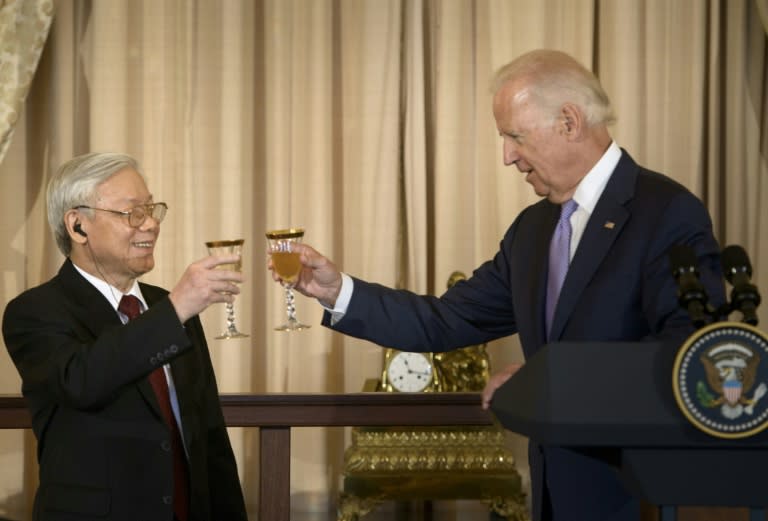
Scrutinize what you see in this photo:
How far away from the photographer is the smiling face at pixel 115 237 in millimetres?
2674

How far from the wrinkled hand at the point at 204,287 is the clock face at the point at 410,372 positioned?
242cm

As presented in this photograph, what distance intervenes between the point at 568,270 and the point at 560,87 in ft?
1.37

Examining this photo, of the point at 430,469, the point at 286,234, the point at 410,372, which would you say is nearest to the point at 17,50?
the point at 410,372

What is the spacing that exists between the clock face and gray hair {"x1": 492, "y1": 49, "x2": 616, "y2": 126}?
7.85 ft

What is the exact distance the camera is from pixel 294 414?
10.6 feet

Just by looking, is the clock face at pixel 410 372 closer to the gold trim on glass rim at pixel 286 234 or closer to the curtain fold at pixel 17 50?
the curtain fold at pixel 17 50

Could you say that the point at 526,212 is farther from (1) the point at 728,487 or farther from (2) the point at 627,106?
(2) the point at 627,106

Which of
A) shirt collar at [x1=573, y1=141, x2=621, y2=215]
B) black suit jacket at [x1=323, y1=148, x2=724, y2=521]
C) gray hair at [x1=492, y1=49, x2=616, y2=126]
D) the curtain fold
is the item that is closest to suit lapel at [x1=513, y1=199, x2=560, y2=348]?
black suit jacket at [x1=323, y1=148, x2=724, y2=521]

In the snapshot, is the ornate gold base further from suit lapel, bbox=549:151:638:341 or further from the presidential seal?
the presidential seal

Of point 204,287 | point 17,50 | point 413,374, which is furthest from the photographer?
point 17,50

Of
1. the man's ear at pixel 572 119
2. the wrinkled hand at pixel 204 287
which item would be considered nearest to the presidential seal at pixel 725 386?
the man's ear at pixel 572 119

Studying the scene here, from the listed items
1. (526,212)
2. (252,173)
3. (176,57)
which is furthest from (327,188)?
(526,212)

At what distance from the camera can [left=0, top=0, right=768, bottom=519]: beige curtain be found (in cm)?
539

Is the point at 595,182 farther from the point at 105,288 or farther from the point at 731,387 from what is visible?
the point at 105,288
